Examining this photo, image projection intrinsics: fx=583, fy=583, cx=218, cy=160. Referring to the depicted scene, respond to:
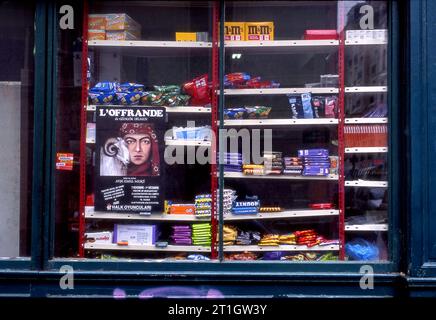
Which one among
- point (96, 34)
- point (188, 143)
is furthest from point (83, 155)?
point (96, 34)

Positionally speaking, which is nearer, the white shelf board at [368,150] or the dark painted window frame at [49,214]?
the dark painted window frame at [49,214]

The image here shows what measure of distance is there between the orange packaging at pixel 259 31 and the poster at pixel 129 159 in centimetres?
99

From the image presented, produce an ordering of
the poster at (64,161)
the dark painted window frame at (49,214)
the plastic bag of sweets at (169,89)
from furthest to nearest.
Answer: the plastic bag of sweets at (169,89)
the poster at (64,161)
the dark painted window frame at (49,214)

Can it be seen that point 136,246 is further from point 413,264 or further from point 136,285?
point 413,264

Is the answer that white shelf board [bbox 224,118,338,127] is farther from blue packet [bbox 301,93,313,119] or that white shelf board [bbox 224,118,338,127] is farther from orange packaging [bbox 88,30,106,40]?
orange packaging [bbox 88,30,106,40]

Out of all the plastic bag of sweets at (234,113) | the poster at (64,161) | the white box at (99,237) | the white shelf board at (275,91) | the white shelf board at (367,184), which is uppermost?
the white shelf board at (275,91)

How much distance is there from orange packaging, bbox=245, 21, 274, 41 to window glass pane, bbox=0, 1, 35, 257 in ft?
5.91

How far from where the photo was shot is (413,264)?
15.0 feet

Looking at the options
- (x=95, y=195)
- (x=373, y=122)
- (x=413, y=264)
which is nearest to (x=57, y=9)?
(x=95, y=195)

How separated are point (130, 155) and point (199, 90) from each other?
806 millimetres

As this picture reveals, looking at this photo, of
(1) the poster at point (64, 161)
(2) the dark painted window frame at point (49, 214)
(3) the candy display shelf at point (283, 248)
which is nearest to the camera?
(2) the dark painted window frame at point (49, 214)

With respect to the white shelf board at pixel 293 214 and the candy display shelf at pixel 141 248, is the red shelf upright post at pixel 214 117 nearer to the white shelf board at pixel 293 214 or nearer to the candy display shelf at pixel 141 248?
the candy display shelf at pixel 141 248

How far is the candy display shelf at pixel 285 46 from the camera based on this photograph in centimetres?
498

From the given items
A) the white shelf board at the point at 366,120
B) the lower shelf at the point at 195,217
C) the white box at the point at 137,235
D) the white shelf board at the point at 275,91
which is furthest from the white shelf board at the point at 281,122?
the white box at the point at 137,235
